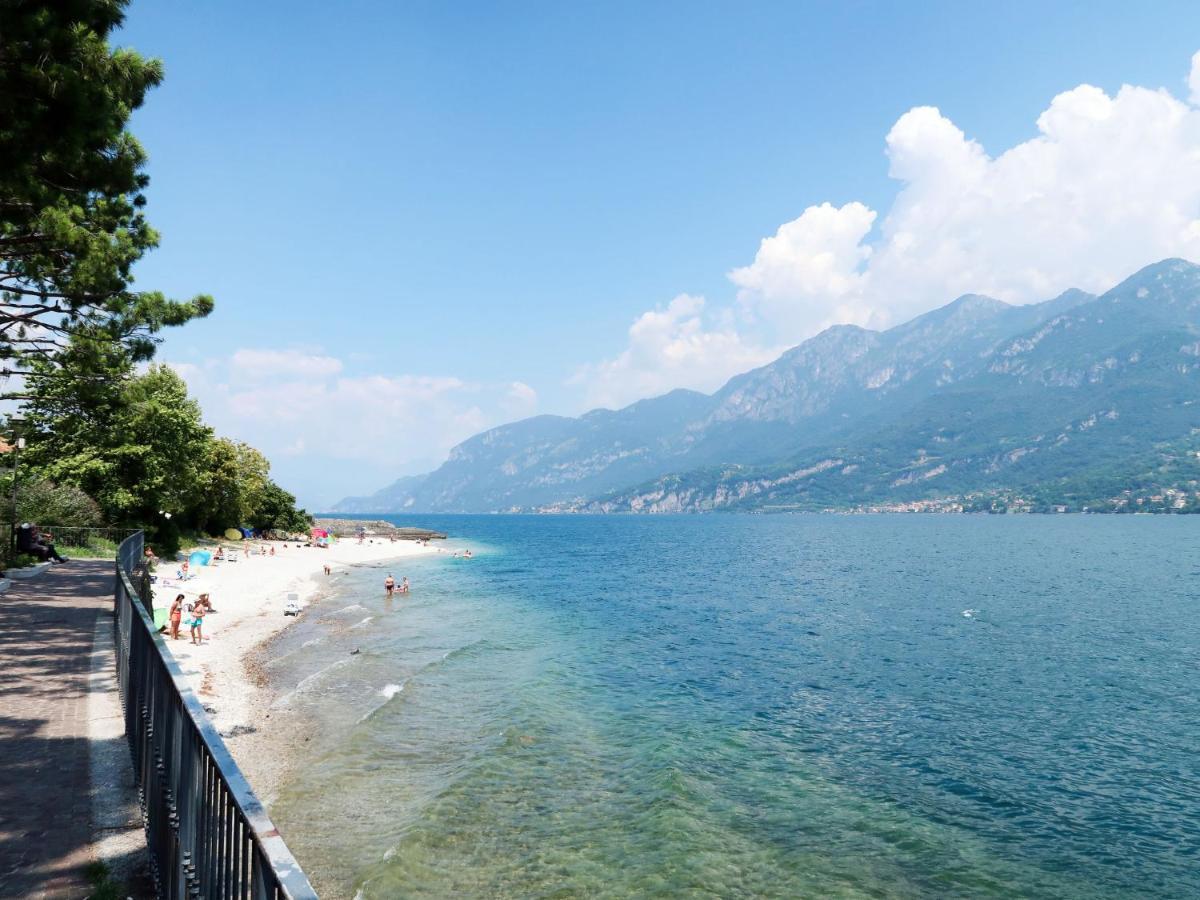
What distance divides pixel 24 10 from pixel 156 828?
10948 millimetres

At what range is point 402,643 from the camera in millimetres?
35312

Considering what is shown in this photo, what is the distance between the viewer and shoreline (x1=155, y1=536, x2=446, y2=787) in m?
19.3

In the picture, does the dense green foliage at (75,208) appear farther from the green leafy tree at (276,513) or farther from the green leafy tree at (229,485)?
the green leafy tree at (276,513)

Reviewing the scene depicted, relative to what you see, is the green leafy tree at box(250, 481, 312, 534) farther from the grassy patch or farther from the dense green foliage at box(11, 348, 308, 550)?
the grassy patch

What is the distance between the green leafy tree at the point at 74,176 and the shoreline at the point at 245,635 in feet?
31.1

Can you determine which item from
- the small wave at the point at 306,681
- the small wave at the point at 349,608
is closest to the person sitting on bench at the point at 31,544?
the small wave at the point at 306,681

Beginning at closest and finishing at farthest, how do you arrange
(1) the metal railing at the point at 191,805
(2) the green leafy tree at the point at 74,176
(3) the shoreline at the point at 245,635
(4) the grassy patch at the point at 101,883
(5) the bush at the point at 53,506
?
(1) the metal railing at the point at 191,805
(4) the grassy patch at the point at 101,883
(2) the green leafy tree at the point at 74,176
(3) the shoreline at the point at 245,635
(5) the bush at the point at 53,506

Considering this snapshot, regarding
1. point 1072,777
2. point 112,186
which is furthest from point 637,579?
point 112,186

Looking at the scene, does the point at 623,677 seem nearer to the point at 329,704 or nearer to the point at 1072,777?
the point at 329,704

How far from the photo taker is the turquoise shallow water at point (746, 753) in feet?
45.1

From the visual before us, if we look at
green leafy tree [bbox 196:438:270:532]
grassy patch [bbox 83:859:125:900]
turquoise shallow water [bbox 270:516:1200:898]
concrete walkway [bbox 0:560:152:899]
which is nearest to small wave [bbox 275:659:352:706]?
turquoise shallow water [bbox 270:516:1200:898]

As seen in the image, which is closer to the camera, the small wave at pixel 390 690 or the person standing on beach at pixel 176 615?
the small wave at pixel 390 690

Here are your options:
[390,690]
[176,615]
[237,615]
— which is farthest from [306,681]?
[237,615]

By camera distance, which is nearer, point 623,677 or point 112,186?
point 112,186
